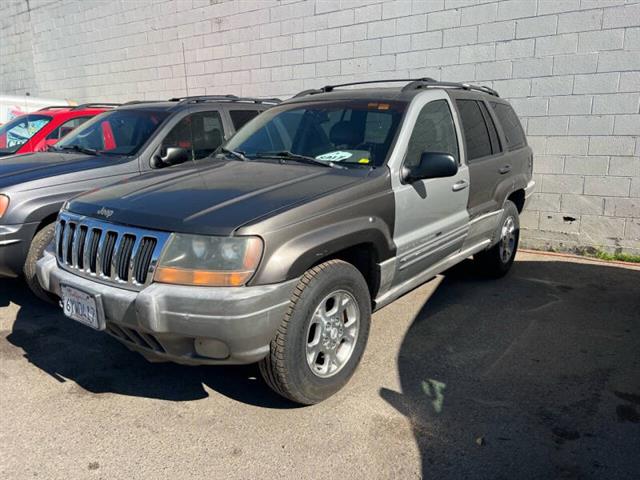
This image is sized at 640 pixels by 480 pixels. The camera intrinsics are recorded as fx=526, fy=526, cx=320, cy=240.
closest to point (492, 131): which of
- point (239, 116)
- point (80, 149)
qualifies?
point (239, 116)

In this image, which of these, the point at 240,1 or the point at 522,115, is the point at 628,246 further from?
the point at 240,1

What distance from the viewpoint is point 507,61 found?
6.60 meters

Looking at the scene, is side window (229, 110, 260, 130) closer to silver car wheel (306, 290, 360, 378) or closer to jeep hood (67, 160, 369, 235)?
jeep hood (67, 160, 369, 235)

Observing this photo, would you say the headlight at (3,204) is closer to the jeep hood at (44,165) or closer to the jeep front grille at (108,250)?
the jeep hood at (44,165)

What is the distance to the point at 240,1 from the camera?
8938 millimetres

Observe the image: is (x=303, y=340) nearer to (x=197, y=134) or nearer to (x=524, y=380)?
(x=524, y=380)

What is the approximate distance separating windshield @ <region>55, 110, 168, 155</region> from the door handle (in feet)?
9.89

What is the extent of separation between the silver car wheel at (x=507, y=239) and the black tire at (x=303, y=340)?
2688 mm

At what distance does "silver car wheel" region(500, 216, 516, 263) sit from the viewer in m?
5.36

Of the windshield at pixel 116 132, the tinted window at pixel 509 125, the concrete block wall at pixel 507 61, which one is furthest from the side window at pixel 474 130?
the windshield at pixel 116 132

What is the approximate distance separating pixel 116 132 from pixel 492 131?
3822mm

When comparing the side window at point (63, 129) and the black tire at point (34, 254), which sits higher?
the side window at point (63, 129)

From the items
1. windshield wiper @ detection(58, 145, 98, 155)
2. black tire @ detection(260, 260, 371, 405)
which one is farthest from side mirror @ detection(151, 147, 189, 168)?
black tire @ detection(260, 260, 371, 405)

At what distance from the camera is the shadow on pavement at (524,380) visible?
2.67m
